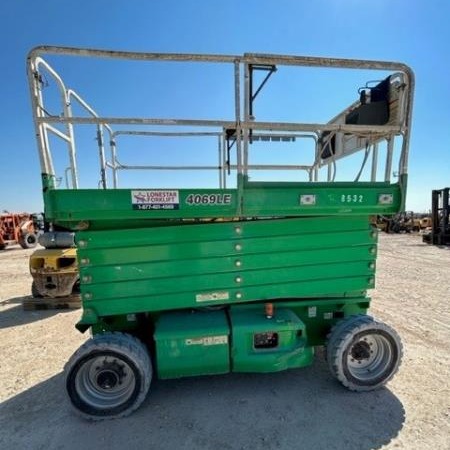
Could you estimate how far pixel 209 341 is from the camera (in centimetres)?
292

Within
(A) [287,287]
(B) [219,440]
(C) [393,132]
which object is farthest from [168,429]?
(C) [393,132]

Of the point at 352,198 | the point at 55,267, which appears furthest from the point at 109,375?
the point at 55,267

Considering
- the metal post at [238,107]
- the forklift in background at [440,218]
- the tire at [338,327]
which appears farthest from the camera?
the forklift in background at [440,218]

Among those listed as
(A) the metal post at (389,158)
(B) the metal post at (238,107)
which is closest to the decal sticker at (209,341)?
(B) the metal post at (238,107)

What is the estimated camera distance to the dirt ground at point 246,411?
2.50m

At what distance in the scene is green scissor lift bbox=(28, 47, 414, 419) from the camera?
269 centimetres

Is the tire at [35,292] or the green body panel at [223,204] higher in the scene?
the green body panel at [223,204]

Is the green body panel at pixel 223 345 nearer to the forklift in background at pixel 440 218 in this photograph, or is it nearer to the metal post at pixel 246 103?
the metal post at pixel 246 103

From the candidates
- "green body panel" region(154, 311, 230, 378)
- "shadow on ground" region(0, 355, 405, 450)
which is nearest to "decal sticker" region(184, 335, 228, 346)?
"green body panel" region(154, 311, 230, 378)

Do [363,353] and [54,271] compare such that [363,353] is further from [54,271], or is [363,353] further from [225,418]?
[54,271]

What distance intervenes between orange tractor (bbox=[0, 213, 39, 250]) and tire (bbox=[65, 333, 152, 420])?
15908mm

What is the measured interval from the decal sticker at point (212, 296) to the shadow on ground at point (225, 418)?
3.43 ft

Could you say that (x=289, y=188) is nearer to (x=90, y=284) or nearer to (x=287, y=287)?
(x=287, y=287)

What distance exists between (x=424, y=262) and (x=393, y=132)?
937 centimetres
